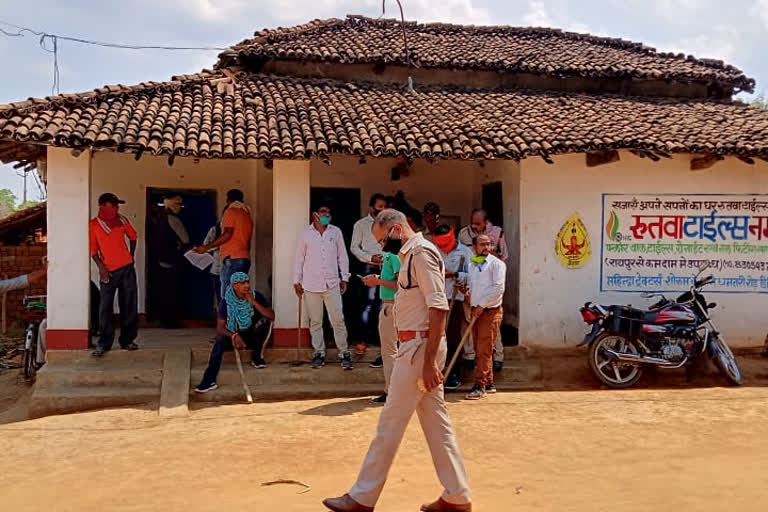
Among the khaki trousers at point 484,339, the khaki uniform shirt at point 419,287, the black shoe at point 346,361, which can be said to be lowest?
the black shoe at point 346,361

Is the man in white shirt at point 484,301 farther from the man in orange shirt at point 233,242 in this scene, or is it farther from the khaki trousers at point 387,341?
the man in orange shirt at point 233,242

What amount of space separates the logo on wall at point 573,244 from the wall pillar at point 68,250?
19.1 ft

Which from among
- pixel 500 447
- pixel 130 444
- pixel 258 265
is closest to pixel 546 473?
pixel 500 447

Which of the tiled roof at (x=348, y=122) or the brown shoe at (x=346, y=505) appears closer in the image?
the brown shoe at (x=346, y=505)

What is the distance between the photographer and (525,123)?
9.78m

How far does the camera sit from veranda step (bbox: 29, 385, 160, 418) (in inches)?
307

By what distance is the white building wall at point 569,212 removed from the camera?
9586 millimetres

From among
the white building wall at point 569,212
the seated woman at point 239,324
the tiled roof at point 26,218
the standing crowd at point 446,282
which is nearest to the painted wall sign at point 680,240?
the white building wall at point 569,212

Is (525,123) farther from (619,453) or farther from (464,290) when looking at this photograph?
(619,453)

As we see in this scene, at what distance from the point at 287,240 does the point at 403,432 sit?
16.2 ft

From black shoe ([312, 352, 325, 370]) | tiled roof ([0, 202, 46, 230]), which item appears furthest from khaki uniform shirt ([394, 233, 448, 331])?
tiled roof ([0, 202, 46, 230])

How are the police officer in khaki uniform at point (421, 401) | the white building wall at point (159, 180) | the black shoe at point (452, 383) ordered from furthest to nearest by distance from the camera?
the white building wall at point (159, 180) < the black shoe at point (452, 383) < the police officer in khaki uniform at point (421, 401)

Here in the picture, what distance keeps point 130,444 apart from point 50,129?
3.72 metres

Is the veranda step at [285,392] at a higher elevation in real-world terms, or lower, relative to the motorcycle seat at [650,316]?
lower
